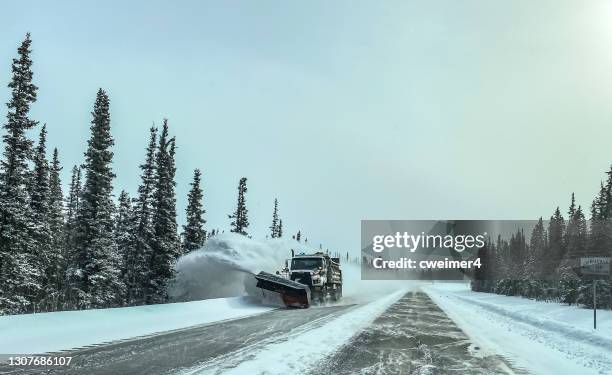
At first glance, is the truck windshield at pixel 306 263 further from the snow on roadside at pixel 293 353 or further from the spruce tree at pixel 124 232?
the spruce tree at pixel 124 232

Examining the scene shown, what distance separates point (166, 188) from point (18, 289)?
1568 cm

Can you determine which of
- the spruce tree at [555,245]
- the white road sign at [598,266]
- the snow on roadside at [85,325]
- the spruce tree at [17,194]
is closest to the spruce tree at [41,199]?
the spruce tree at [17,194]

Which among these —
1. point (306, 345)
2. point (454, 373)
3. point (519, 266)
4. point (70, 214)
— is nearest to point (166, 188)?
point (70, 214)

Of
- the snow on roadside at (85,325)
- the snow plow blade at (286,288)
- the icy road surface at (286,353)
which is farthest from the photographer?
the snow plow blade at (286,288)

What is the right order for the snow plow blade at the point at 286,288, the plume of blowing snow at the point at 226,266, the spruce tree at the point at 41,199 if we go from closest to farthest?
the snow plow blade at the point at 286,288 → the plume of blowing snow at the point at 226,266 → the spruce tree at the point at 41,199

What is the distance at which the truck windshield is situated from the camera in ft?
102

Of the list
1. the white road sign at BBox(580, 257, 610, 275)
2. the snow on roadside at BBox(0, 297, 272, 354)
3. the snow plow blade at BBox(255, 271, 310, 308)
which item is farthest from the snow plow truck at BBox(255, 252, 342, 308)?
the white road sign at BBox(580, 257, 610, 275)

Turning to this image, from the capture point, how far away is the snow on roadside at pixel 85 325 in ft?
35.2

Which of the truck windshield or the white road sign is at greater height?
the white road sign

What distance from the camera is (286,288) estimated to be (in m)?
26.3

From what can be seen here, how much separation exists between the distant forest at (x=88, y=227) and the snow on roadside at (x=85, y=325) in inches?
658

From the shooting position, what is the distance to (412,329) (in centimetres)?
1633

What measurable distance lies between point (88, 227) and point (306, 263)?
17.8 meters

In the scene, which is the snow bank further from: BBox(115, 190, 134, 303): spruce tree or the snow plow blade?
BBox(115, 190, 134, 303): spruce tree
